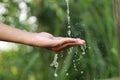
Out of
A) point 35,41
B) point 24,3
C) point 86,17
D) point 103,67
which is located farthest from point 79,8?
point 35,41

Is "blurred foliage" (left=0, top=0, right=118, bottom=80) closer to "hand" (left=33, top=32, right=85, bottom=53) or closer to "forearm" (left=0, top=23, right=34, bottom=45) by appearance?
"forearm" (left=0, top=23, right=34, bottom=45)

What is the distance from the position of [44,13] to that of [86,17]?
2.50ft

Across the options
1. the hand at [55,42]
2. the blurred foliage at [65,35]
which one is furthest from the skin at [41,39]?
the blurred foliage at [65,35]

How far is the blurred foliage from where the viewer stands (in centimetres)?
342

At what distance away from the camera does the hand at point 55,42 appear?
68.4 inches

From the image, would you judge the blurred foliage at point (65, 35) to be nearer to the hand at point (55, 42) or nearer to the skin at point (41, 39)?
the skin at point (41, 39)

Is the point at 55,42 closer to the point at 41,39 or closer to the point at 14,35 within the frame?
the point at 41,39

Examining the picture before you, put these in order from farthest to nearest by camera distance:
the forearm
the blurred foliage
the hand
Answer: the blurred foliage → the forearm → the hand

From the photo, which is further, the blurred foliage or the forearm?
the blurred foliage

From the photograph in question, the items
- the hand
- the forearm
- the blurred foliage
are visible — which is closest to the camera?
the hand

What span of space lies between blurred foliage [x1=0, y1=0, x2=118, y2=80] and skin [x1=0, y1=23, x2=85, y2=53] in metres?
1.09

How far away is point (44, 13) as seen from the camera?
15.2 ft

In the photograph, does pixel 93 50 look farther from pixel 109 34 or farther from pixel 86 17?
pixel 86 17

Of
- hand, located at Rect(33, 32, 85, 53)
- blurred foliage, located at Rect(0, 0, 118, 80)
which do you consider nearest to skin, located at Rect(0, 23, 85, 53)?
hand, located at Rect(33, 32, 85, 53)
